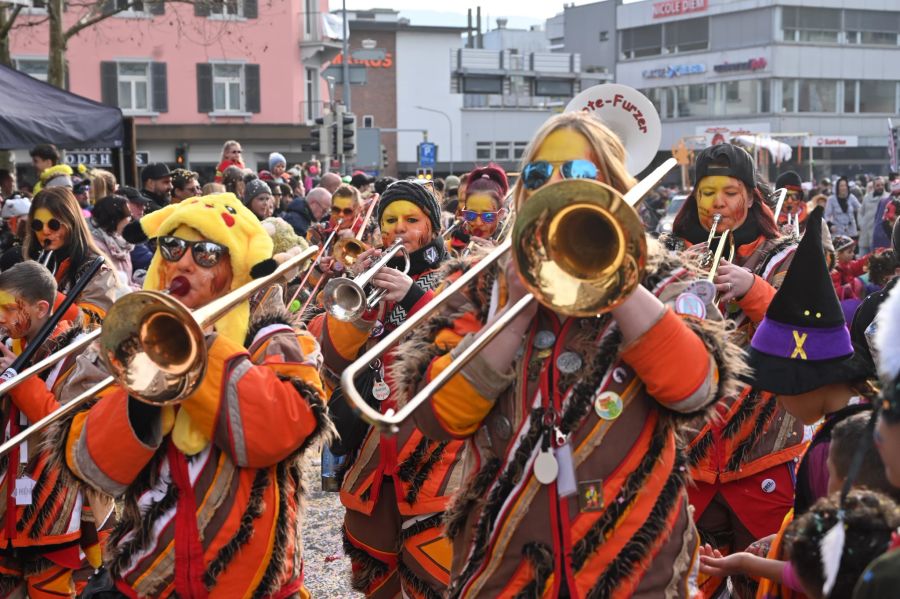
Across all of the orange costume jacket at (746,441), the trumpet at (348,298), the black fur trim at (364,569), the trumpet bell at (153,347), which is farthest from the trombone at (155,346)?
the orange costume jacket at (746,441)

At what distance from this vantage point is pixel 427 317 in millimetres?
2990

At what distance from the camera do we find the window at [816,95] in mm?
57531

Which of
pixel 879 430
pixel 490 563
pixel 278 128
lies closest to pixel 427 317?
pixel 490 563

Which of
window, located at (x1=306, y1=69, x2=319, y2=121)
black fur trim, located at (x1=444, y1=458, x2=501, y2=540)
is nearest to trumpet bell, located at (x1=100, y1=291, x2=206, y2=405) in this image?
black fur trim, located at (x1=444, y1=458, x2=501, y2=540)

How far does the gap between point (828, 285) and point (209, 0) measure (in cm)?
1540

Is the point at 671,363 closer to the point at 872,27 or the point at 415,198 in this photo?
the point at 415,198

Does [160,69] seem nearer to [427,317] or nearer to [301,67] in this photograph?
[301,67]

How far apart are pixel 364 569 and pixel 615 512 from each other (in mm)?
2132

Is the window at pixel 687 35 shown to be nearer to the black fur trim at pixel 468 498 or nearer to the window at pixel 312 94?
the window at pixel 312 94

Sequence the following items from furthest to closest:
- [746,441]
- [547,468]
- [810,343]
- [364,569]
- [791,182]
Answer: [791,182] < [364,569] < [746,441] < [810,343] < [547,468]

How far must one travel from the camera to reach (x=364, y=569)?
15.1ft

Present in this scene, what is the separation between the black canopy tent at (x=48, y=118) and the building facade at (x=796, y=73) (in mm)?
48746

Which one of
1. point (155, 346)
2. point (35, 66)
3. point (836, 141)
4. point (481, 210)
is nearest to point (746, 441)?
point (155, 346)

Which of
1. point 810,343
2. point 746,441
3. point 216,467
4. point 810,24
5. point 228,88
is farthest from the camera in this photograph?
point 810,24
